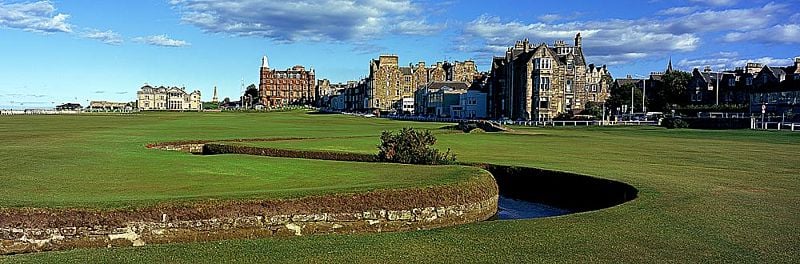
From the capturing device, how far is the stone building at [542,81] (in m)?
108

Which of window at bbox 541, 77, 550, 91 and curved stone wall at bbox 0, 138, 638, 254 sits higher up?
window at bbox 541, 77, 550, 91

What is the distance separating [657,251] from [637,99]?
424 ft

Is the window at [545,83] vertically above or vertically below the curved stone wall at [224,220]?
above

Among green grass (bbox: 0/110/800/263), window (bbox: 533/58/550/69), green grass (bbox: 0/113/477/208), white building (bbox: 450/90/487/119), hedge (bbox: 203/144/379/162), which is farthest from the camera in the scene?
white building (bbox: 450/90/487/119)

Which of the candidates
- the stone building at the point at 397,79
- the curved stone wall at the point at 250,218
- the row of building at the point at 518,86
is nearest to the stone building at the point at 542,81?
the row of building at the point at 518,86

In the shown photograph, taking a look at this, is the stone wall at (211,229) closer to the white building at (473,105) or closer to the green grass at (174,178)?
the green grass at (174,178)

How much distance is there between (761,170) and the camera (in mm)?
26875

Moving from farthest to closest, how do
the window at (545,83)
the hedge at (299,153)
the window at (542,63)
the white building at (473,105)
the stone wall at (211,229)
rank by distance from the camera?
the white building at (473,105)
the window at (545,83)
the window at (542,63)
the hedge at (299,153)
the stone wall at (211,229)

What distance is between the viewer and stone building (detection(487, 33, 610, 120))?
355ft

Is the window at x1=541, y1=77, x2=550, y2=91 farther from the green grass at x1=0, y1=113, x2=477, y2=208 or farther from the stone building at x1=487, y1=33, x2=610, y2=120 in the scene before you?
the green grass at x1=0, y1=113, x2=477, y2=208

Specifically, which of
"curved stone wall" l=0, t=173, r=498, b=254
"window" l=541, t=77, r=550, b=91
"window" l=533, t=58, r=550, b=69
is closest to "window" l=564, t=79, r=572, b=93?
"window" l=541, t=77, r=550, b=91

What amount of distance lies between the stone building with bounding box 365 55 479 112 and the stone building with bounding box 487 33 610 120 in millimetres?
61133

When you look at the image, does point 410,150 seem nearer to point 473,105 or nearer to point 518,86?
point 518,86

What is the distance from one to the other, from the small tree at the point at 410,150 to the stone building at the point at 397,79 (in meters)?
152
